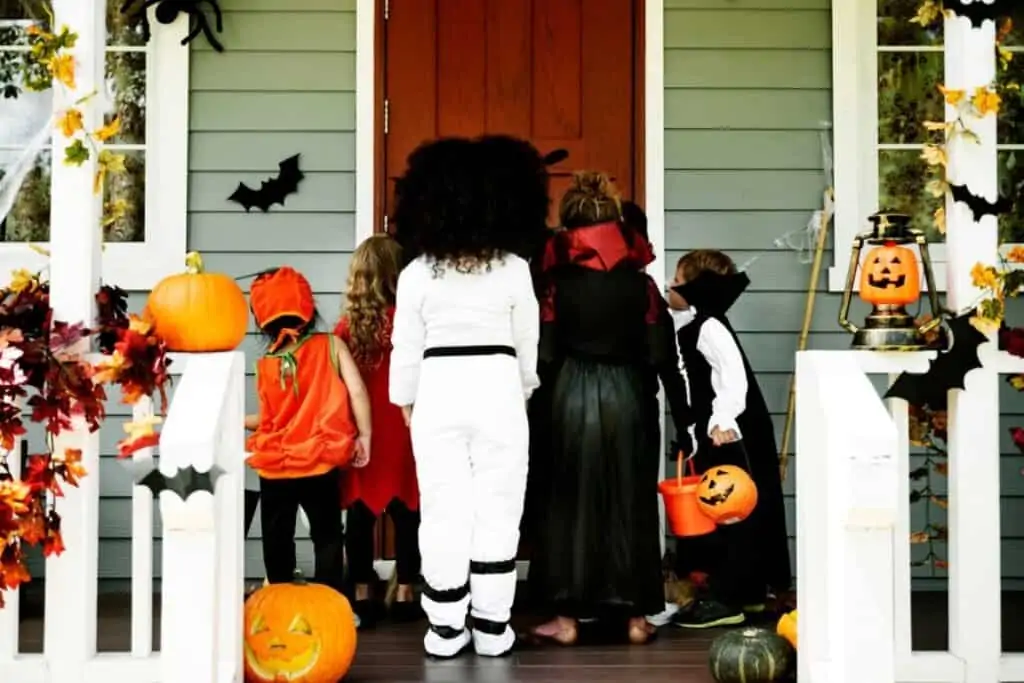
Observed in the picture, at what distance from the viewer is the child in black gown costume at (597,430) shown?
5066mm

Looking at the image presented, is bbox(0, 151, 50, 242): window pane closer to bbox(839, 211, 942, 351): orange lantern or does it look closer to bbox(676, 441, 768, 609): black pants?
bbox(676, 441, 768, 609): black pants

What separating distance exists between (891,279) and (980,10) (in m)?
0.87

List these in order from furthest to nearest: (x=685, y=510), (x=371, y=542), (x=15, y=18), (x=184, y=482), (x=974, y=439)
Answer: (x=15, y=18)
(x=371, y=542)
(x=685, y=510)
(x=974, y=439)
(x=184, y=482)

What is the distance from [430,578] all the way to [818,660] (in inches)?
50.3

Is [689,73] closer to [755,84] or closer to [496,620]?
[755,84]

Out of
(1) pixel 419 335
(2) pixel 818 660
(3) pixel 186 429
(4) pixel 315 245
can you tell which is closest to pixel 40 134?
(4) pixel 315 245

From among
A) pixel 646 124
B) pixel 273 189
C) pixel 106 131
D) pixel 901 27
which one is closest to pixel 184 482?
pixel 106 131

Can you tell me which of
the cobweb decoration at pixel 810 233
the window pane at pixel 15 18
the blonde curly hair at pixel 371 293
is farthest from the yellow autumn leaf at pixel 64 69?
the cobweb decoration at pixel 810 233

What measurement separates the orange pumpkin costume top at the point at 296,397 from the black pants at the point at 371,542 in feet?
1.04

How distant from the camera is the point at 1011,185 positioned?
21.3 feet

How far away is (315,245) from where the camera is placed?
637 cm

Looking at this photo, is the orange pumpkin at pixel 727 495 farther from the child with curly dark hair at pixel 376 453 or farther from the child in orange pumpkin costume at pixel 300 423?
the child in orange pumpkin costume at pixel 300 423

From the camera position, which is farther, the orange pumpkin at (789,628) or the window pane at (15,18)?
the window pane at (15,18)

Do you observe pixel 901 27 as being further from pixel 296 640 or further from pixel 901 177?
pixel 296 640
